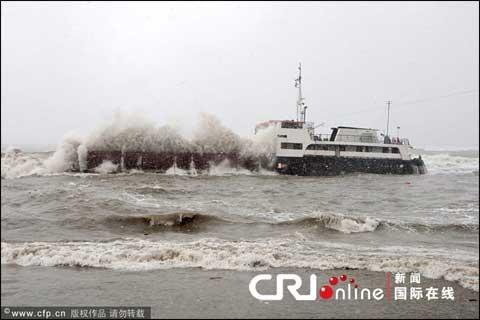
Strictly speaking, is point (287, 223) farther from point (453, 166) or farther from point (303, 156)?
point (453, 166)

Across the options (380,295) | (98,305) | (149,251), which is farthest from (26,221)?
(380,295)

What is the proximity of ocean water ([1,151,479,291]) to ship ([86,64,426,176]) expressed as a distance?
1007 centimetres

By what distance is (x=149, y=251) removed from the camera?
782cm

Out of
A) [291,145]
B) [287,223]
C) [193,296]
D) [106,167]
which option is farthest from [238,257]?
[291,145]

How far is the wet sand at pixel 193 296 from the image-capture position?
4812 millimetres

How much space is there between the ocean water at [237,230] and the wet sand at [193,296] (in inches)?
19.3

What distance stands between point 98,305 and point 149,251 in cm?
297

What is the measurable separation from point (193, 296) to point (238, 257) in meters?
2.17

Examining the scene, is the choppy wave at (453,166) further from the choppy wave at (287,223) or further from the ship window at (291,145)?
the choppy wave at (287,223)

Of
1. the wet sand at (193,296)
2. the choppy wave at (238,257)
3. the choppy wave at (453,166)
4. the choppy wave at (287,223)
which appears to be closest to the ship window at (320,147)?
the choppy wave at (453,166)

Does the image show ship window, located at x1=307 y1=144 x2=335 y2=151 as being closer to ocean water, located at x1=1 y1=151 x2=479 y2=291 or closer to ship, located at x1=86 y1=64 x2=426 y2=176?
ship, located at x1=86 y1=64 x2=426 y2=176

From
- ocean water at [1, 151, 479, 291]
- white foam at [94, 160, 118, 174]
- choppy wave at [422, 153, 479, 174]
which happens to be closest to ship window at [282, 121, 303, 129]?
white foam at [94, 160, 118, 174]

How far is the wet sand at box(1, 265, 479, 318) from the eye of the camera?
481 centimetres

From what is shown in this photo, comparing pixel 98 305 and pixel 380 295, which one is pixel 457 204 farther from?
pixel 98 305
